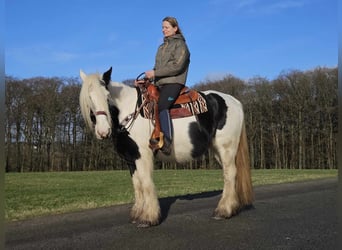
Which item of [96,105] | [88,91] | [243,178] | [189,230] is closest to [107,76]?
[88,91]

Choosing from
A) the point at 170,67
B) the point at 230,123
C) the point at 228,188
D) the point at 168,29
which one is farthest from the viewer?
the point at 230,123

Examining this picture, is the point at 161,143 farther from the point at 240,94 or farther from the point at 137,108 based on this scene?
the point at 240,94

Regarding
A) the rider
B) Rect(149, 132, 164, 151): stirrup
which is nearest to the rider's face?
the rider

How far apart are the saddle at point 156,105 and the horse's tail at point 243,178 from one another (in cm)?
129

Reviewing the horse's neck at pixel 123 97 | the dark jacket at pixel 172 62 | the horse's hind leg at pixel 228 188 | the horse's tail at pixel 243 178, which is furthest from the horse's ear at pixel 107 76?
the horse's tail at pixel 243 178

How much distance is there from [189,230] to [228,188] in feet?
5.20

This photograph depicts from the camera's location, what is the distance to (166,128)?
6.52 meters

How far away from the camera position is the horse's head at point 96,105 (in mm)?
5898

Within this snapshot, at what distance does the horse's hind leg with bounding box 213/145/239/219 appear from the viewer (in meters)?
6.93

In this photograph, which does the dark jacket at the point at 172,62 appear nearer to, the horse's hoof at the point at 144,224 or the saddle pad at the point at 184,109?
the saddle pad at the point at 184,109

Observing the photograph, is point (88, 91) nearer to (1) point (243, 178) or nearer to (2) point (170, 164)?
(1) point (243, 178)

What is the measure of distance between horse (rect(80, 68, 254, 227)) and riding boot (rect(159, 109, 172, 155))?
0.17 m

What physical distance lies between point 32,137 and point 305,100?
3218 centimetres

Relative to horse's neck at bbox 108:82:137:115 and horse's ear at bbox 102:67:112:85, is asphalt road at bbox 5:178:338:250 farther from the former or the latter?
horse's ear at bbox 102:67:112:85
